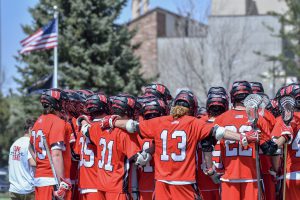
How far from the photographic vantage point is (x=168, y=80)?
115 ft

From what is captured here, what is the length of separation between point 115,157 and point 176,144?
3.20ft

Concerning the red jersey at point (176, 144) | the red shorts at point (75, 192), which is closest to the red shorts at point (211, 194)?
the red jersey at point (176, 144)

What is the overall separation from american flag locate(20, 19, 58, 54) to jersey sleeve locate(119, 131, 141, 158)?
48.6ft

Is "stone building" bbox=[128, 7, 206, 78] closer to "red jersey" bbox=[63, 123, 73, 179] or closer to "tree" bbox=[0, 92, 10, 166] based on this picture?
"tree" bbox=[0, 92, 10, 166]

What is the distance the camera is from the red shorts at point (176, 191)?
8945 mm

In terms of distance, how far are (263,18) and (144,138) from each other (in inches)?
Result: 1193

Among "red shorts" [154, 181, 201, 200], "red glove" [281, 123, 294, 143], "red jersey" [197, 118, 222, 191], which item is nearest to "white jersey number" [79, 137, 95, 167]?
"red shorts" [154, 181, 201, 200]

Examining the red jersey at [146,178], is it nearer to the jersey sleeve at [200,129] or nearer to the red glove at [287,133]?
the jersey sleeve at [200,129]

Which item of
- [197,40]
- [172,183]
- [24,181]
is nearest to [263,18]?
[197,40]

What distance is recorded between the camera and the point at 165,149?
909 cm

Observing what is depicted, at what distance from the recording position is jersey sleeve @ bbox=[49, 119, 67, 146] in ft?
32.0

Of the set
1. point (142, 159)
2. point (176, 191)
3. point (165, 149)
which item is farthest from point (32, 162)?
point (176, 191)

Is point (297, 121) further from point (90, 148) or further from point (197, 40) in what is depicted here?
point (197, 40)

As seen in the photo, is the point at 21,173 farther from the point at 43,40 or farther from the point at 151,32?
the point at 151,32
